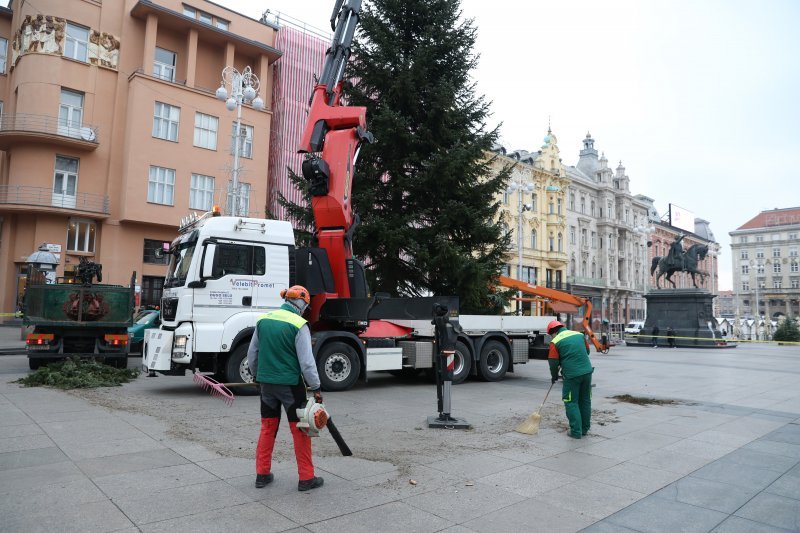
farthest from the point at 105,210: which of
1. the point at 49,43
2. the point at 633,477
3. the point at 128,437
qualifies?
the point at 633,477

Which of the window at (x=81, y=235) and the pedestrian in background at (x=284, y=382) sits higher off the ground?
the window at (x=81, y=235)

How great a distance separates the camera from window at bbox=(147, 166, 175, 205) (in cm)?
2962

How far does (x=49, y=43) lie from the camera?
2805cm

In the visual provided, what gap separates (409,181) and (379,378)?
593 cm

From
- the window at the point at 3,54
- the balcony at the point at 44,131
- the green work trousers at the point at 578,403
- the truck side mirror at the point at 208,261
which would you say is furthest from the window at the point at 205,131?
the green work trousers at the point at 578,403

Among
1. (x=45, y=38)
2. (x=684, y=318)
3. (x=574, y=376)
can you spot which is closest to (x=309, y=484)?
(x=574, y=376)

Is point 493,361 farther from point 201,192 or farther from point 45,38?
point 45,38

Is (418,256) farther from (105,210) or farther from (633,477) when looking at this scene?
(105,210)

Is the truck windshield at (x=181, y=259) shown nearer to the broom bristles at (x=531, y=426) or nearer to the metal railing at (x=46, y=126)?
the broom bristles at (x=531, y=426)

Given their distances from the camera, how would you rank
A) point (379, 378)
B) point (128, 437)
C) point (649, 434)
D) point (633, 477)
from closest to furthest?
point (633, 477) → point (128, 437) → point (649, 434) → point (379, 378)

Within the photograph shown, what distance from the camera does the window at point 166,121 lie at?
30.0 metres

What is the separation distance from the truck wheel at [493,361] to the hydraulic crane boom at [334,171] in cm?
383

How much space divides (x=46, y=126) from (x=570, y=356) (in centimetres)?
2944

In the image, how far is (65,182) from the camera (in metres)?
28.8
